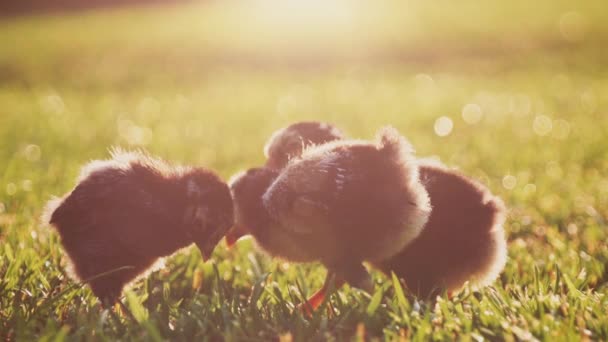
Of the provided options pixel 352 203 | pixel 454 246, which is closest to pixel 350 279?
pixel 352 203

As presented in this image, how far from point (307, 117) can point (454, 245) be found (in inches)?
290

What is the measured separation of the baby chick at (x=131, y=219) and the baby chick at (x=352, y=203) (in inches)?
15.0

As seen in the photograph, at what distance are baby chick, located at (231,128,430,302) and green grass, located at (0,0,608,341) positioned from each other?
10.4 inches

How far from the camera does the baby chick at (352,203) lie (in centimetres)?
397

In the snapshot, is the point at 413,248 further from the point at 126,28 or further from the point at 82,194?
the point at 126,28

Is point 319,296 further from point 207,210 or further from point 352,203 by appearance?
point 207,210

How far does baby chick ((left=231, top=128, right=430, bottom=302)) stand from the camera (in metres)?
3.97

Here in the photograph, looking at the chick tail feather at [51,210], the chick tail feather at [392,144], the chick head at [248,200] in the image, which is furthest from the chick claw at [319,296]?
the chick tail feather at [51,210]

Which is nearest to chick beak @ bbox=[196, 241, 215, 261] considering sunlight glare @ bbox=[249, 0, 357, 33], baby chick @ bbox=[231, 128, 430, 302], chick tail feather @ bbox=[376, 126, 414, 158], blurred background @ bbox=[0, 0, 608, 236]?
baby chick @ bbox=[231, 128, 430, 302]

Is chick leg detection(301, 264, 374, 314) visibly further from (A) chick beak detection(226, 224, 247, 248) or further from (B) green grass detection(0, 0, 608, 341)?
(A) chick beak detection(226, 224, 247, 248)

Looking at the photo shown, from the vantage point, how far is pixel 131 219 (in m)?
4.11

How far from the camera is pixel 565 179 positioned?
7637 mm

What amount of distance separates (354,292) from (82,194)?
1.70 metres

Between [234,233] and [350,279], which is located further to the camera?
[234,233]
